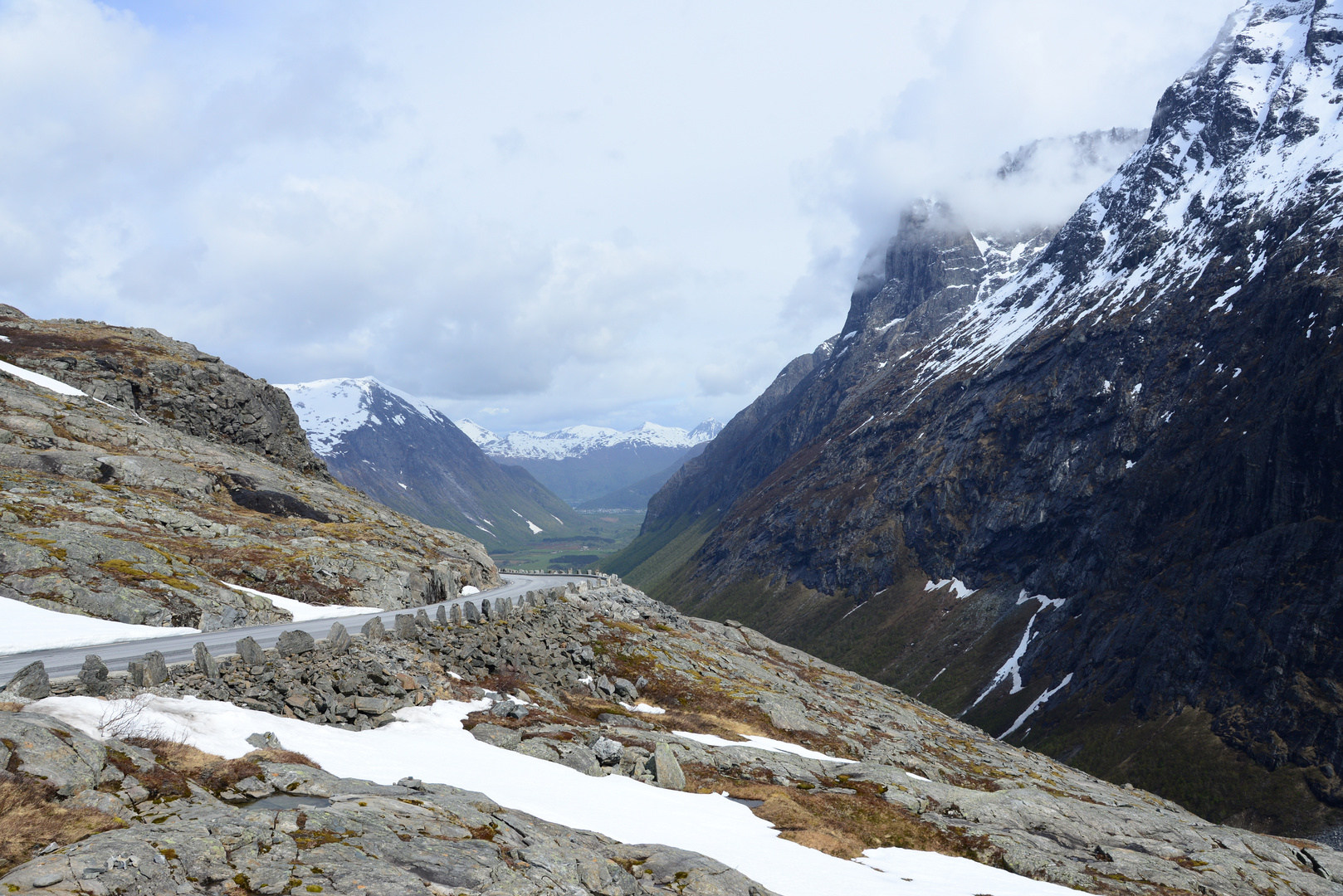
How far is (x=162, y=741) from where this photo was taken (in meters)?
16.4

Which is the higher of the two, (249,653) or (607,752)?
(249,653)

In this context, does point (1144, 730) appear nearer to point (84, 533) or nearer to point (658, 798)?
point (658, 798)

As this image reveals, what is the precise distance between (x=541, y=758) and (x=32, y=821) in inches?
620

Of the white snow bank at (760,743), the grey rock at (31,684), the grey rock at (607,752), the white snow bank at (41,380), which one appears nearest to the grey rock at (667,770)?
the grey rock at (607,752)

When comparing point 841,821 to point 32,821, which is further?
point 841,821

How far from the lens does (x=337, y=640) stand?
27.9 m

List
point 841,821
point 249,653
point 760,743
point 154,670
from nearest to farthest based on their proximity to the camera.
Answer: point 154,670 < point 249,653 < point 841,821 < point 760,743

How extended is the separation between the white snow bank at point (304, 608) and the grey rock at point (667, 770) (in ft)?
87.1

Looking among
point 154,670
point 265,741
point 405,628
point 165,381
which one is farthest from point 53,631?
point 165,381

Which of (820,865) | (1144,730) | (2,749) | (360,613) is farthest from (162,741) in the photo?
(1144,730)

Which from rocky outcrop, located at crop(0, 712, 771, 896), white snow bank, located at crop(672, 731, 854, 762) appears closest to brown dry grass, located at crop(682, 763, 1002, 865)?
white snow bank, located at crop(672, 731, 854, 762)

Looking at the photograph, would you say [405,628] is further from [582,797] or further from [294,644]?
[582,797]

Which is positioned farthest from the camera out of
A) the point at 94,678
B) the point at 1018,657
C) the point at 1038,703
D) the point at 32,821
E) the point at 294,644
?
the point at 1018,657

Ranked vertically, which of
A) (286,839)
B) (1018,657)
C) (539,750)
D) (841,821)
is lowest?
(1018,657)
